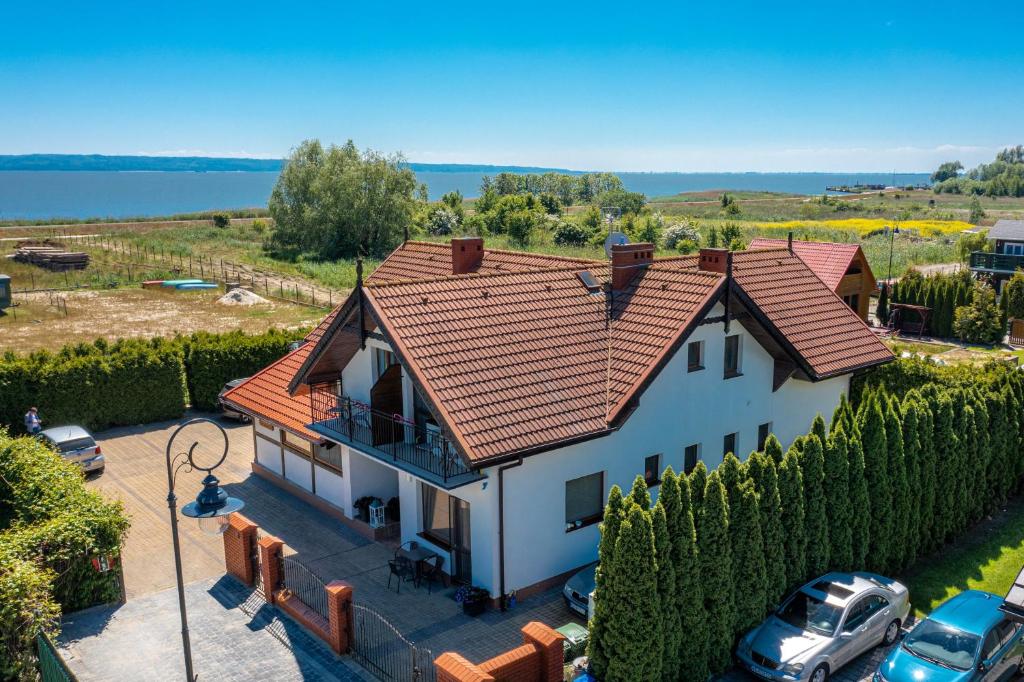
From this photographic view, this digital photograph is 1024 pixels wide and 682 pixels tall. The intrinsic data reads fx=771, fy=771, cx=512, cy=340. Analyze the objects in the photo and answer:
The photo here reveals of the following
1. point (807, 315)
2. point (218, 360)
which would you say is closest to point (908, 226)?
point (807, 315)

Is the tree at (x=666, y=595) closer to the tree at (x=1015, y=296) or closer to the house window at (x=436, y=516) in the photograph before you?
the house window at (x=436, y=516)

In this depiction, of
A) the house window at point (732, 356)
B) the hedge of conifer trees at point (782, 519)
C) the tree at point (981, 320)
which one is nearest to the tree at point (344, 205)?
the tree at point (981, 320)

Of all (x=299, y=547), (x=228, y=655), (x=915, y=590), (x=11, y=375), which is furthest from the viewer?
(x=11, y=375)

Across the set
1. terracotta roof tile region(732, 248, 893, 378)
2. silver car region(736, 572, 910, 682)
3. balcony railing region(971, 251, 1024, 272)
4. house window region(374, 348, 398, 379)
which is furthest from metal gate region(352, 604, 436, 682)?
balcony railing region(971, 251, 1024, 272)

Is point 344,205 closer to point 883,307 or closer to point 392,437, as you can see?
point 883,307

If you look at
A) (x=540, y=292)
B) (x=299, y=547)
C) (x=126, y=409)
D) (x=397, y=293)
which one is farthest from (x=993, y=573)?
(x=126, y=409)

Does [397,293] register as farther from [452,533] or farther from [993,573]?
[993,573]

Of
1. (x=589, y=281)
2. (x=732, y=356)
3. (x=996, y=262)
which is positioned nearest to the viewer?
(x=732, y=356)
